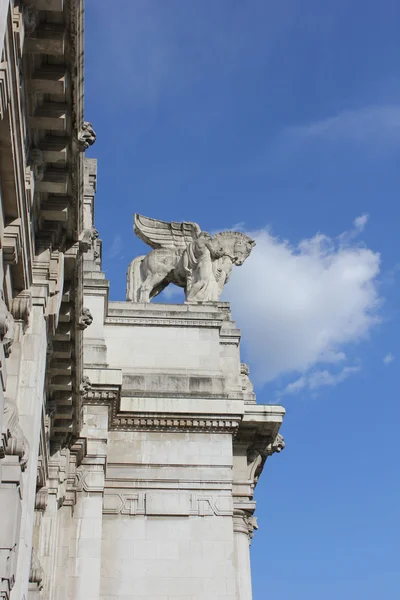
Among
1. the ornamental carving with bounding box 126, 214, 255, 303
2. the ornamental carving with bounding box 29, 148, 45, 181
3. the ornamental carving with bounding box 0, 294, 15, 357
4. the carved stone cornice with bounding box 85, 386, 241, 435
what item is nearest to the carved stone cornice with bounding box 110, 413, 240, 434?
the carved stone cornice with bounding box 85, 386, 241, 435

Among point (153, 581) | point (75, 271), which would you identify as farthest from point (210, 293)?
point (75, 271)

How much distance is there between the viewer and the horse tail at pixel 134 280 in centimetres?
3519

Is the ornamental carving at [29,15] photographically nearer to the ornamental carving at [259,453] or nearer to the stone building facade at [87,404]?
the stone building facade at [87,404]

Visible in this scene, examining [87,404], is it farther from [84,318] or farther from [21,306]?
[21,306]

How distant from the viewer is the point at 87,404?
2798 centimetres

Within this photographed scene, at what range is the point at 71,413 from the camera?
24375 millimetres

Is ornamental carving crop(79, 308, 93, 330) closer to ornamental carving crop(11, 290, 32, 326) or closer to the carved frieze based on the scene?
ornamental carving crop(11, 290, 32, 326)

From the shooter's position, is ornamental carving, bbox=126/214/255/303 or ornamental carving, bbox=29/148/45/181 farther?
ornamental carving, bbox=126/214/255/303

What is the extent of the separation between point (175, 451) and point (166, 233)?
998 centimetres

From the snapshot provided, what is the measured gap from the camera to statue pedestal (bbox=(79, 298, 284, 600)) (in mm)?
27891

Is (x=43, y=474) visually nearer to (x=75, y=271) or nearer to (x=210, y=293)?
(x=75, y=271)

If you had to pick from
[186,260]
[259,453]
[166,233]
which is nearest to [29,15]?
[259,453]

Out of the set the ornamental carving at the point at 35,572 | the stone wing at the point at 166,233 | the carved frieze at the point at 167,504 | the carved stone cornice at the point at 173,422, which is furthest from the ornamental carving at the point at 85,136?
the stone wing at the point at 166,233

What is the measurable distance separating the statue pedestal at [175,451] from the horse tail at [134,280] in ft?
7.66
